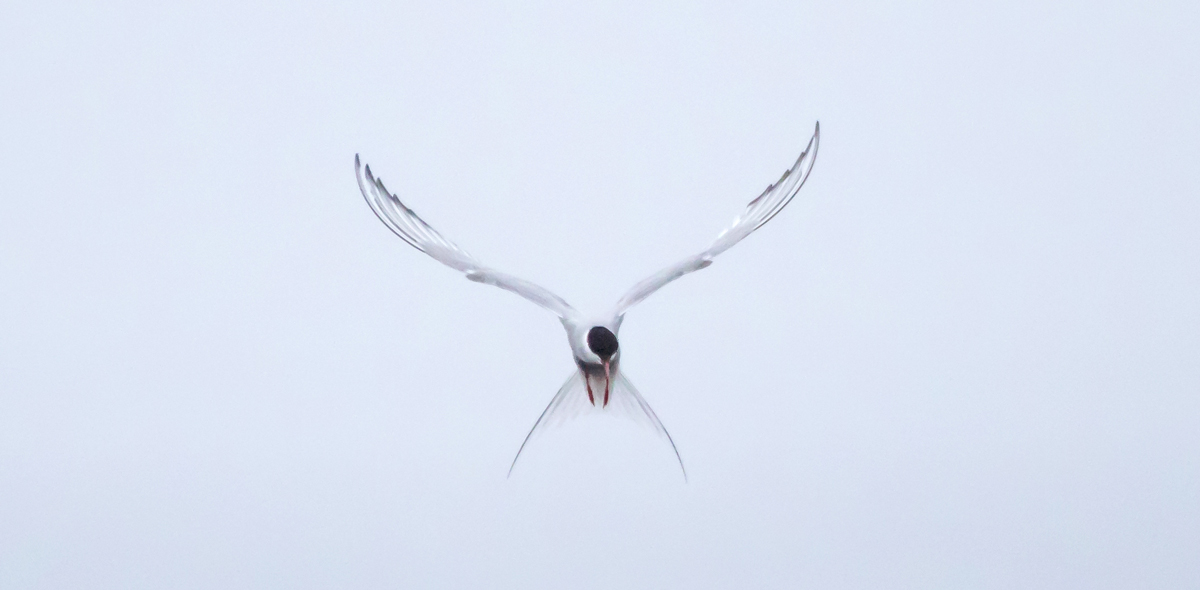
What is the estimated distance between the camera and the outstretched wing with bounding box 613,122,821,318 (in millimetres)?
6312

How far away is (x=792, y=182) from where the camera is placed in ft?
20.8

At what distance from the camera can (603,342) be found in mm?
6172

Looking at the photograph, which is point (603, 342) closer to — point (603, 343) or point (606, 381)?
point (603, 343)

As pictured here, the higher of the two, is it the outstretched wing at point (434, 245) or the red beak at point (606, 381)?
the outstretched wing at point (434, 245)

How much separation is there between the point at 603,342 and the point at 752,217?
3.15ft

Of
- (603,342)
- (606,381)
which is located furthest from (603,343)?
(606,381)

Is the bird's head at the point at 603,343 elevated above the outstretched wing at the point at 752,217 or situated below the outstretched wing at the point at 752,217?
below

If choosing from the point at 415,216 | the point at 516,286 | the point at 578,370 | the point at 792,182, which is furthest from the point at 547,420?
the point at 792,182

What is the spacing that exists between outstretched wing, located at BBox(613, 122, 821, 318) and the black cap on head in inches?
Answer: 15.5

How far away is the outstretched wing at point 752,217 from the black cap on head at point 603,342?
0.39 metres

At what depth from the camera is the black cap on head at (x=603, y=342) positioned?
20.2ft

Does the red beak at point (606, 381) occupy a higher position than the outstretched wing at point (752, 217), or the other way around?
the outstretched wing at point (752, 217)

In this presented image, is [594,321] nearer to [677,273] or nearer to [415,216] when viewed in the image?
[677,273]

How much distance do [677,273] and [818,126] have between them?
3.17 feet
